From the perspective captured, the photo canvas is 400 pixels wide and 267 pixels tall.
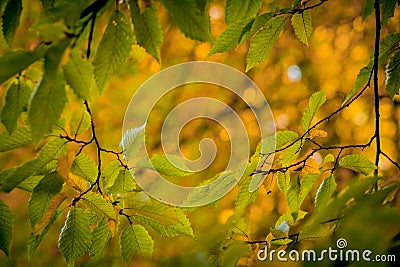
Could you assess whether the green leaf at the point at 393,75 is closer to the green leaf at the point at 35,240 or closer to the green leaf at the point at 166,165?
the green leaf at the point at 166,165

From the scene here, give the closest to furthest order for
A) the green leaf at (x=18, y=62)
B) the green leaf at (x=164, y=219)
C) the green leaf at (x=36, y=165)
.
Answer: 1. the green leaf at (x=18, y=62)
2. the green leaf at (x=36, y=165)
3. the green leaf at (x=164, y=219)

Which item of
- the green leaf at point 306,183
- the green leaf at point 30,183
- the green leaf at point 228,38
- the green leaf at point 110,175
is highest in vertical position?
the green leaf at point 228,38

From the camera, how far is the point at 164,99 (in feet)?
7.13

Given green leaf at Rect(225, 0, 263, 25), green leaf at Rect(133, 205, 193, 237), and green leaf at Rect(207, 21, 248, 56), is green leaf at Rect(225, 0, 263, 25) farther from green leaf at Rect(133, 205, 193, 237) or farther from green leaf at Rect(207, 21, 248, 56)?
green leaf at Rect(133, 205, 193, 237)

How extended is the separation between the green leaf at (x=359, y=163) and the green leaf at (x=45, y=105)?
0.41m

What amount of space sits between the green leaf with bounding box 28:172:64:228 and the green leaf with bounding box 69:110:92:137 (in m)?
0.07

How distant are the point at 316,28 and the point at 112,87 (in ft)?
3.07

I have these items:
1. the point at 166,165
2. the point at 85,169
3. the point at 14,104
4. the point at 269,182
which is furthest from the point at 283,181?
the point at 14,104

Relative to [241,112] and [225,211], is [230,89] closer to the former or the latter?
[241,112]

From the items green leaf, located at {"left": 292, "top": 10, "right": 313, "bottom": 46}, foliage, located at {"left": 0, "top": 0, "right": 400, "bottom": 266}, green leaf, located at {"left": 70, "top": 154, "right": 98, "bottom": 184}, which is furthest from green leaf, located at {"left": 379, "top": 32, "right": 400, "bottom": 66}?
green leaf, located at {"left": 70, "top": 154, "right": 98, "bottom": 184}

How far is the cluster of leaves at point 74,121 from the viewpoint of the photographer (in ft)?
1.38

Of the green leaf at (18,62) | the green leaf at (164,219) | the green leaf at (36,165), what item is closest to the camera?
the green leaf at (18,62)

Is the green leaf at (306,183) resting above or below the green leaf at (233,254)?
above

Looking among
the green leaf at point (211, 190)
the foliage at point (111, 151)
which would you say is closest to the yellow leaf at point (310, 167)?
the foliage at point (111, 151)
